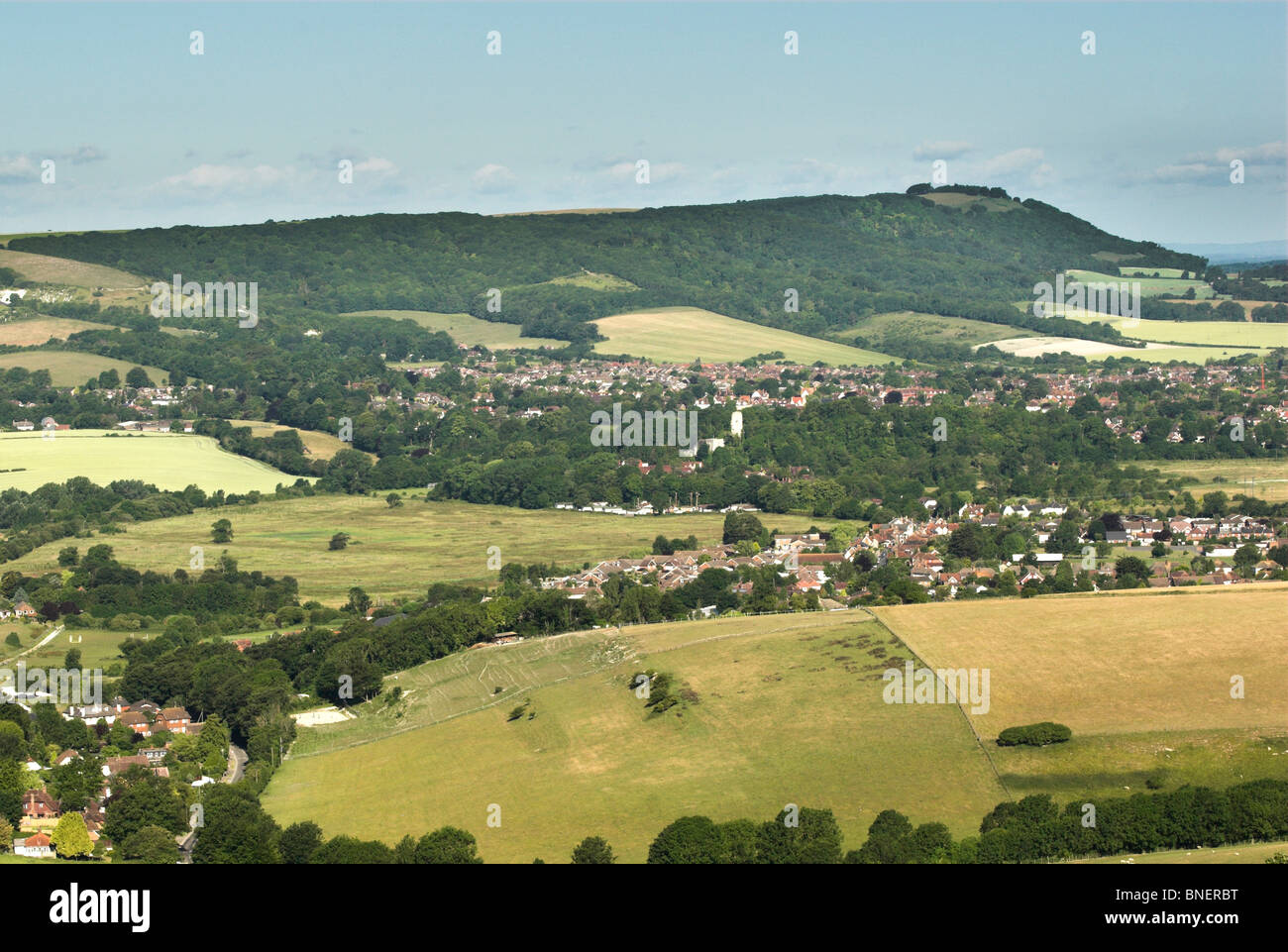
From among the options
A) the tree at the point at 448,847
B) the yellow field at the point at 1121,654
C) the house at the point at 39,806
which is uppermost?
the yellow field at the point at 1121,654

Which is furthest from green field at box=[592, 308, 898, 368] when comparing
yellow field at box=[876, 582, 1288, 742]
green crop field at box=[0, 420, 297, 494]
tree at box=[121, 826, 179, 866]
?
tree at box=[121, 826, 179, 866]

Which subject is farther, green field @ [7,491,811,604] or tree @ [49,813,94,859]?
green field @ [7,491,811,604]

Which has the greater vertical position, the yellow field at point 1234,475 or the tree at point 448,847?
the yellow field at point 1234,475

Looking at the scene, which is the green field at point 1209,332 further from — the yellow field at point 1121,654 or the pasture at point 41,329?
the yellow field at point 1121,654

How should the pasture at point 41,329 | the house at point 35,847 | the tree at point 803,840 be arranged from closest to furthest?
the tree at point 803,840
the house at point 35,847
the pasture at point 41,329

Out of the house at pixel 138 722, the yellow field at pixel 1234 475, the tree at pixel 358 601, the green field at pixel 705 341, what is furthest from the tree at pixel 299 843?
the green field at pixel 705 341

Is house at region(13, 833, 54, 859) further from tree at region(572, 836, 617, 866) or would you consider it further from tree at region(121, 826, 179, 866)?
tree at region(572, 836, 617, 866)
